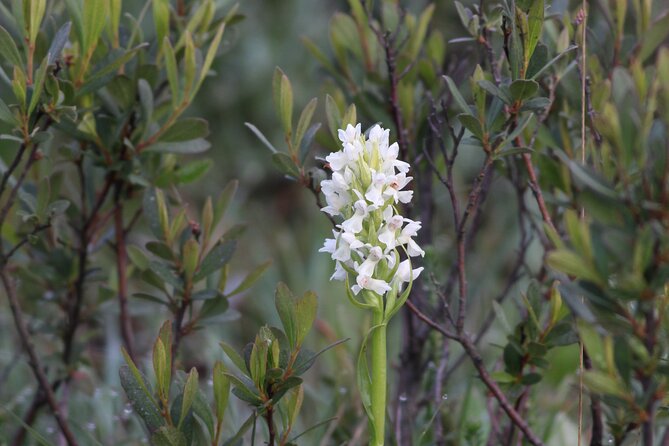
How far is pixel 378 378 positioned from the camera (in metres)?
1.08

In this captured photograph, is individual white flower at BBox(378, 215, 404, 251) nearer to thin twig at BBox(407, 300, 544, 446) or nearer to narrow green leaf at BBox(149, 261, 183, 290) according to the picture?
thin twig at BBox(407, 300, 544, 446)

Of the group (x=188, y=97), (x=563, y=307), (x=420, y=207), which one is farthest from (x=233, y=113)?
(x=563, y=307)

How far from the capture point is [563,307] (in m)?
1.26

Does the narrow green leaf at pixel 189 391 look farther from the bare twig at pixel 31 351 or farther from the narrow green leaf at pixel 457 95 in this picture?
the narrow green leaf at pixel 457 95

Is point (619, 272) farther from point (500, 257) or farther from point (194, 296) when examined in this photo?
point (500, 257)

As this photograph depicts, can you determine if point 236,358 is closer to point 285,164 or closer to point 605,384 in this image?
point 285,164

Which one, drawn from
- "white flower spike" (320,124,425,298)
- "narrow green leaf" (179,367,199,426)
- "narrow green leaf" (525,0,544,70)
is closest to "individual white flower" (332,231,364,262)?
"white flower spike" (320,124,425,298)

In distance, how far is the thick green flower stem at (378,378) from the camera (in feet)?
3.54

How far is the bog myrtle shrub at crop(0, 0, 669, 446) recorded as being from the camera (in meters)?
0.94

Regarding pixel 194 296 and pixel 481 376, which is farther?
pixel 194 296

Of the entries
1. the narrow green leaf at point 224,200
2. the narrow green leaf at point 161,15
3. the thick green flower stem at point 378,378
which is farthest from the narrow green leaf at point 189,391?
the narrow green leaf at point 161,15

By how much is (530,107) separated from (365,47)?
62 cm

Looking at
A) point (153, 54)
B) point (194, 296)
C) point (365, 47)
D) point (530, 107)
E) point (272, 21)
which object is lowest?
point (194, 296)

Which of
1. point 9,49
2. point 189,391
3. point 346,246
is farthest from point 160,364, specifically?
point 9,49
